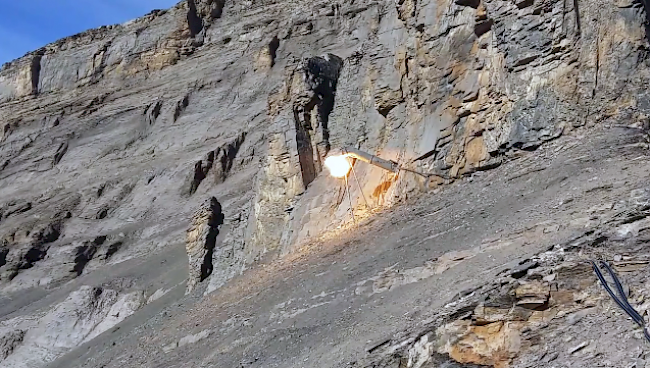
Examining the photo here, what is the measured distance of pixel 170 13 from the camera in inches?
1971

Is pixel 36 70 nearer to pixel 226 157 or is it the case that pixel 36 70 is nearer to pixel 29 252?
pixel 29 252

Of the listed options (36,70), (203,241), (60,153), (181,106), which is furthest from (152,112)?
(203,241)

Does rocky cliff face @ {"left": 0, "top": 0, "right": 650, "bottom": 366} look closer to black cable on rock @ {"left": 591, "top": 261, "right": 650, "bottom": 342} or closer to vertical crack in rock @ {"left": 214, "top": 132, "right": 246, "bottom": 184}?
vertical crack in rock @ {"left": 214, "top": 132, "right": 246, "bottom": 184}

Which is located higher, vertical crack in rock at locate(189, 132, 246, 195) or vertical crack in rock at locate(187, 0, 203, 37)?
vertical crack in rock at locate(187, 0, 203, 37)

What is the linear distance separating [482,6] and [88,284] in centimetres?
1731

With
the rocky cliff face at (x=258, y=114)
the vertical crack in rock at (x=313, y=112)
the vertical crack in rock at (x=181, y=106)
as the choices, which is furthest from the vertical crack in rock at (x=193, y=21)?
the vertical crack in rock at (x=313, y=112)

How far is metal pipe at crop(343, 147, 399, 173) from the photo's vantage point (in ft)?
66.4

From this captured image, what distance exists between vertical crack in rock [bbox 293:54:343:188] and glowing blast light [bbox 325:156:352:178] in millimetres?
1276

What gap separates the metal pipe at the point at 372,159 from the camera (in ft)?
66.4

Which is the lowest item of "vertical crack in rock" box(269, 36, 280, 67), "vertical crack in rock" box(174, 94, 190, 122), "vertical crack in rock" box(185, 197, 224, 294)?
"vertical crack in rock" box(185, 197, 224, 294)

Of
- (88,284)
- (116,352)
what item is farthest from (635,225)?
(88,284)

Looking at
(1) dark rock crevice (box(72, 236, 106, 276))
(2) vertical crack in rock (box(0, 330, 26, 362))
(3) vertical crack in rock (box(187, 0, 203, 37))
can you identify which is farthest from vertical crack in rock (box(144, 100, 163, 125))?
(2) vertical crack in rock (box(0, 330, 26, 362))

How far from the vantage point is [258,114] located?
123 feet

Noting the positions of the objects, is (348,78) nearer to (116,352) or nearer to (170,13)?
(116,352)
